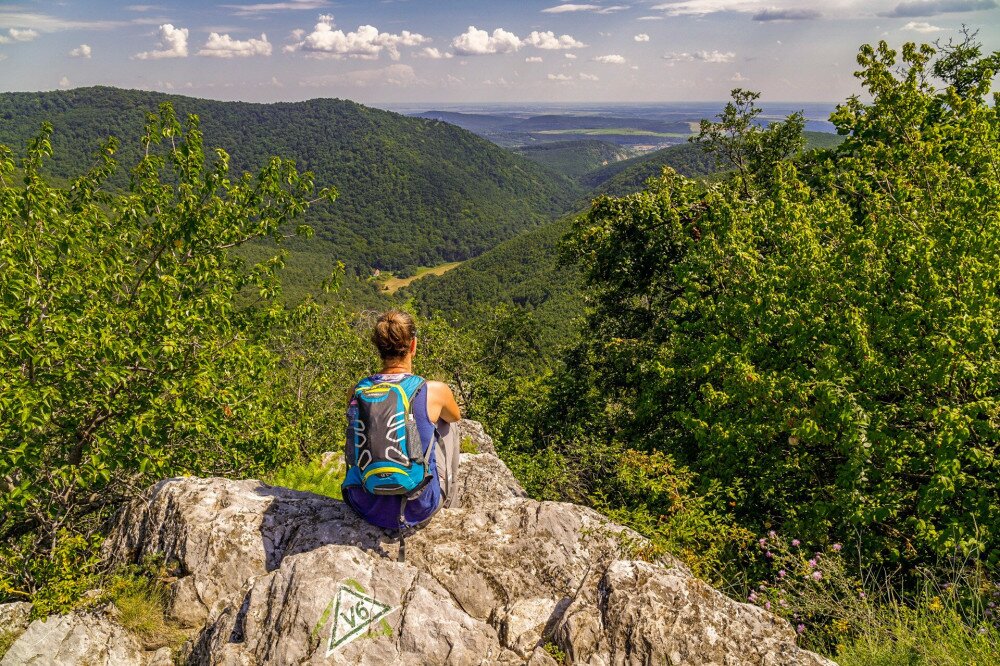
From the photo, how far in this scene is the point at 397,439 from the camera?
4793 millimetres

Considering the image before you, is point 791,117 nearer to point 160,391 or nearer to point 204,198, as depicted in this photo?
point 204,198

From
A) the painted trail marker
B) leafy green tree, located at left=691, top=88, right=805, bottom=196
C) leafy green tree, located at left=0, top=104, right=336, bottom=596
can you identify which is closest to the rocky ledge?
the painted trail marker

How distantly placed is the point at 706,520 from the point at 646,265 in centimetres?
1084

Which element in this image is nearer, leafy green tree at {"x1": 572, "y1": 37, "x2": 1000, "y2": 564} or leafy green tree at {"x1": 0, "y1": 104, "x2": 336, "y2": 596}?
leafy green tree at {"x1": 0, "y1": 104, "x2": 336, "y2": 596}

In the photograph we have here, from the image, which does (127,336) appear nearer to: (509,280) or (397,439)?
(397,439)

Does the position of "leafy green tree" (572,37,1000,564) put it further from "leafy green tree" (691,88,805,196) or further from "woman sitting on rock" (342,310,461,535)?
"woman sitting on rock" (342,310,461,535)

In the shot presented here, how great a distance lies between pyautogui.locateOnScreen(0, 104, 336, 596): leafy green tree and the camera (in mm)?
5598

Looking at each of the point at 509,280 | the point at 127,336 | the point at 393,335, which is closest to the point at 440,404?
the point at 393,335

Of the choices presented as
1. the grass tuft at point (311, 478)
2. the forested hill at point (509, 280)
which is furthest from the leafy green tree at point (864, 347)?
the forested hill at point (509, 280)

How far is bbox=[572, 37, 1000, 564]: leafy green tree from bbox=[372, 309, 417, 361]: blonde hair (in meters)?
6.17

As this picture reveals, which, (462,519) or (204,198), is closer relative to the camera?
(462,519)

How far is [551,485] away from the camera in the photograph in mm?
10555

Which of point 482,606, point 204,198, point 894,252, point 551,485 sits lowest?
point 551,485

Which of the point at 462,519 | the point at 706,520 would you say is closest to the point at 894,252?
the point at 706,520
